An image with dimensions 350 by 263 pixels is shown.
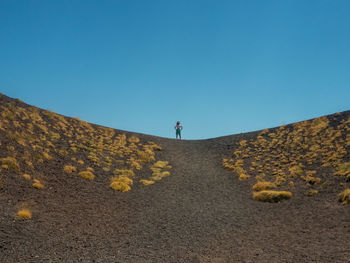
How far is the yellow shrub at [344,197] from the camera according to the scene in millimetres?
13061

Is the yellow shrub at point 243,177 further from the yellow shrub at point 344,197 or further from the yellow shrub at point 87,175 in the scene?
the yellow shrub at point 87,175

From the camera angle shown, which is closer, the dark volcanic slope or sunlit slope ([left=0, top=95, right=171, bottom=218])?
the dark volcanic slope

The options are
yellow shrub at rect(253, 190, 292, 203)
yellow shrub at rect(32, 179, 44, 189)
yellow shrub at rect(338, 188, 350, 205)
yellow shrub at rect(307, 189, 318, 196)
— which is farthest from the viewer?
yellow shrub at rect(253, 190, 292, 203)

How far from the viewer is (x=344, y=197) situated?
13375mm

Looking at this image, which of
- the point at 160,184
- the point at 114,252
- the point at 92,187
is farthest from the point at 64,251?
the point at 160,184

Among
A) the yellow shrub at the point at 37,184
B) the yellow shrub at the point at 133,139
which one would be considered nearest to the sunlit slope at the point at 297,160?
the yellow shrub at the point at 133,139

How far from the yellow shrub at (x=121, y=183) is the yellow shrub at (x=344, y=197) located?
12.6m

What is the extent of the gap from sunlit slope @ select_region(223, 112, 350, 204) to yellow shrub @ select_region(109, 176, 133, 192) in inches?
340

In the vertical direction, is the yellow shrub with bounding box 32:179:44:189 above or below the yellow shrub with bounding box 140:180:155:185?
below

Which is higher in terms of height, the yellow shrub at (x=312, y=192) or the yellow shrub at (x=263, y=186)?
the yellow shrub at (x=263, y=186)

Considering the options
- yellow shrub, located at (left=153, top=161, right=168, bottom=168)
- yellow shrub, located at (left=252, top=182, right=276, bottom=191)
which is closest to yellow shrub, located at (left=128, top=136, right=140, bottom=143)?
yellow shrub, located at (left=153, top=161, right=168, bottom=168)

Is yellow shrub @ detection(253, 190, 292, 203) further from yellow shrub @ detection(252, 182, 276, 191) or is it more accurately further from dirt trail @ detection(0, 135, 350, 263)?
yellow shrub @ detection(252, 182, 276, 191)

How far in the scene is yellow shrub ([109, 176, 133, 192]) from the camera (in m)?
17.4

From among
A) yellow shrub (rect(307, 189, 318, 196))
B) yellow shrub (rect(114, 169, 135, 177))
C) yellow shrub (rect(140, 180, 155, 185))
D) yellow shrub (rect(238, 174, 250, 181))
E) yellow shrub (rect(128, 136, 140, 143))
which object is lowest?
yellow shrub (rect(307, 189, 318, 196))
